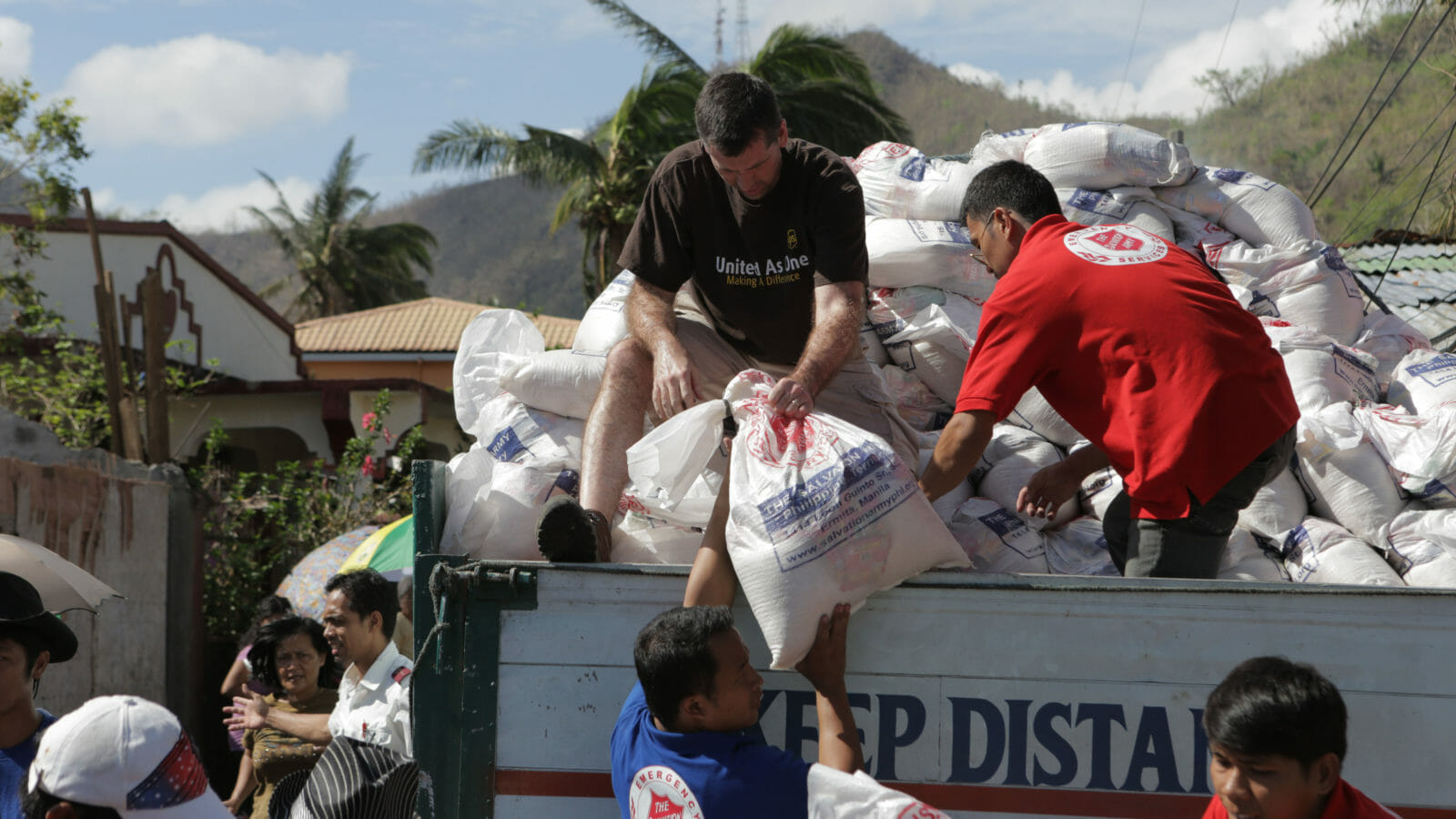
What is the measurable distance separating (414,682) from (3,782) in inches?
32.7

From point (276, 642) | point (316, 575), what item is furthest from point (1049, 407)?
point (316, 575)

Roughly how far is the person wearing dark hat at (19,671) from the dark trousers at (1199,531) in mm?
2372

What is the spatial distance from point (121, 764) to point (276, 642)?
279 centimetres

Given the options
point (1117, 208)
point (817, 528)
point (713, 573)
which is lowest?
point (713, 573)

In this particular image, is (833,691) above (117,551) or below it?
above

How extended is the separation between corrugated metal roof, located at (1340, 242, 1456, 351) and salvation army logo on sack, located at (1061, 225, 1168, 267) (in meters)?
5.03

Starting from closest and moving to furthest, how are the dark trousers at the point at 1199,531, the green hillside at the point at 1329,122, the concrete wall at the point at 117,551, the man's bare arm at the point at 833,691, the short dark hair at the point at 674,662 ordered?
the short dark hair at the point at 674,662 → the man's bare arm at the point at 833,691 → the dark trousers at the point at 1199,531 → the concrete wall at the point at 117,551 → the green hillside at the point at 1329,122

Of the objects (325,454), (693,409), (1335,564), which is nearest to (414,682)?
(693,409)

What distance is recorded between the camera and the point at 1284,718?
1.80 meters

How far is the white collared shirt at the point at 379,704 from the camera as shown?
12.3 feet

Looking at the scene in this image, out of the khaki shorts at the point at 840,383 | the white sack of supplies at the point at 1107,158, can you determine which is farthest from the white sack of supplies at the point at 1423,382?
the khaki shorts at the point at 840,383

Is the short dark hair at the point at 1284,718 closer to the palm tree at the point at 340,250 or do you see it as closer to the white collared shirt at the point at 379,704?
the white collared shirt at the point at 379,704

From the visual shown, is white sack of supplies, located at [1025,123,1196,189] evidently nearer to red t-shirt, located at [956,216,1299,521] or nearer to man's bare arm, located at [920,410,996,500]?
red t-shirt, located at [956,216,1299,521]

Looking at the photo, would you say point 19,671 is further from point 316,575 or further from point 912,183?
point 316,575
